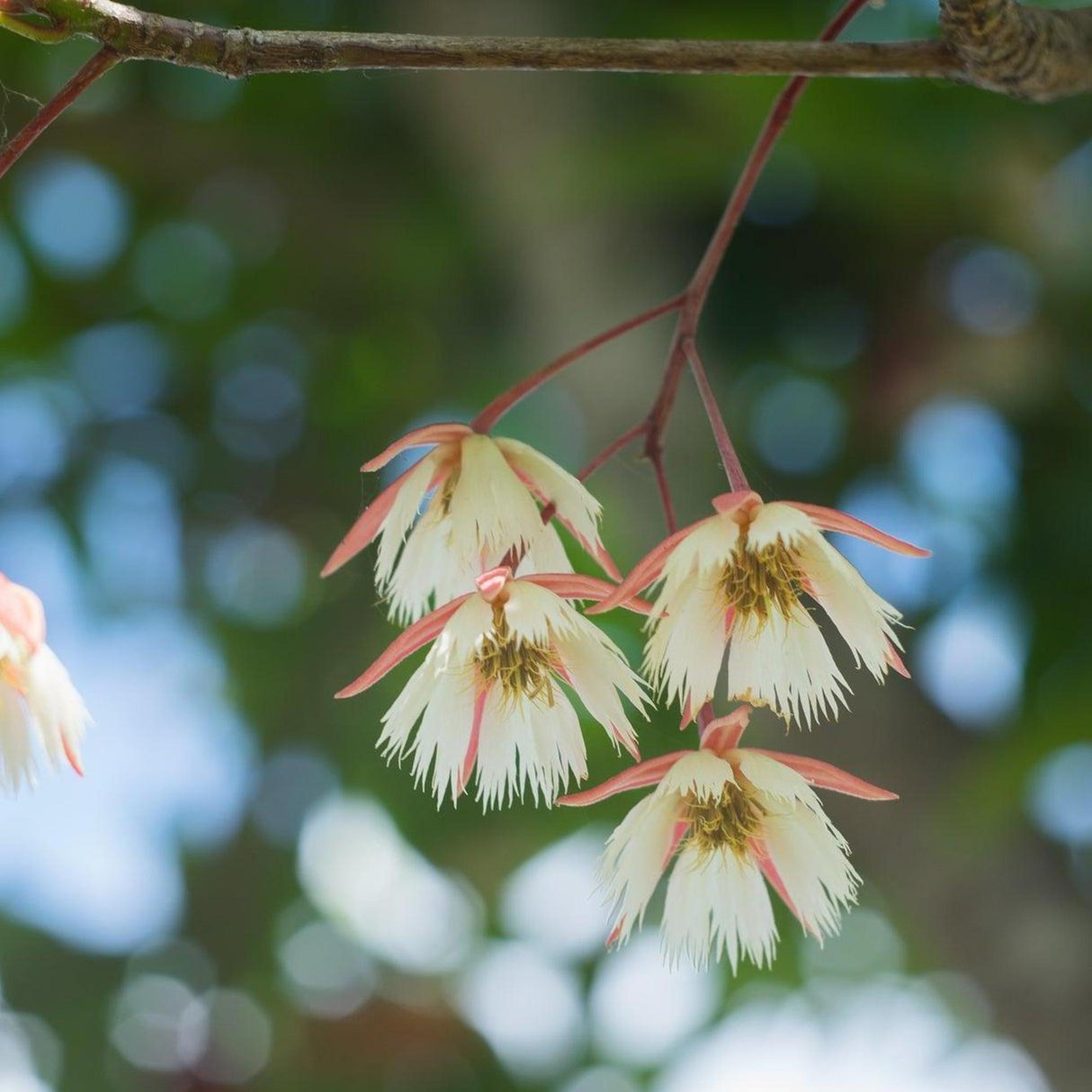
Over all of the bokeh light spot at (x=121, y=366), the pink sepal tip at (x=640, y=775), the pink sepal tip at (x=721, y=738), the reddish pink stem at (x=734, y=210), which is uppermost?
the bokeh light spot at (x=121, y=366)

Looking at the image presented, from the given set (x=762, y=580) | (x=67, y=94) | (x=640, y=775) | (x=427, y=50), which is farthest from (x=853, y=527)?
(x=67, y=94)

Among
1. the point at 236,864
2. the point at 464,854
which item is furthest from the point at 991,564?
the point at 236,864

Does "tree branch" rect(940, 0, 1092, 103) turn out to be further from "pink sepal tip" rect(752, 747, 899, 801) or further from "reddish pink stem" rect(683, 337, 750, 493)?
"pink sepal tip" rect(752, 747, 899, 801)

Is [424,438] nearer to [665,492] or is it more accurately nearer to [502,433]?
[665,492]

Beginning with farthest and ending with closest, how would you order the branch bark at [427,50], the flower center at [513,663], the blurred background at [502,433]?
the blurred background at [502,433], the flower center at [513,663], the branch bark at [427,50]

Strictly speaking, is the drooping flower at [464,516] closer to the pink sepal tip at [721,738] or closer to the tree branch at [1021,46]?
the pink sepal tip at [721,738]

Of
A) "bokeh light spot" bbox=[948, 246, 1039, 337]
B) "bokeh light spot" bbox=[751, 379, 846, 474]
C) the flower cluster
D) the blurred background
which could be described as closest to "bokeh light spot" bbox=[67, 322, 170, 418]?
the blurred background

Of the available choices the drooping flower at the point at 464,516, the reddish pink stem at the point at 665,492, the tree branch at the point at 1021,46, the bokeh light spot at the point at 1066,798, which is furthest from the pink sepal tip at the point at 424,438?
the bokeh light spot at the point at 1066,798
